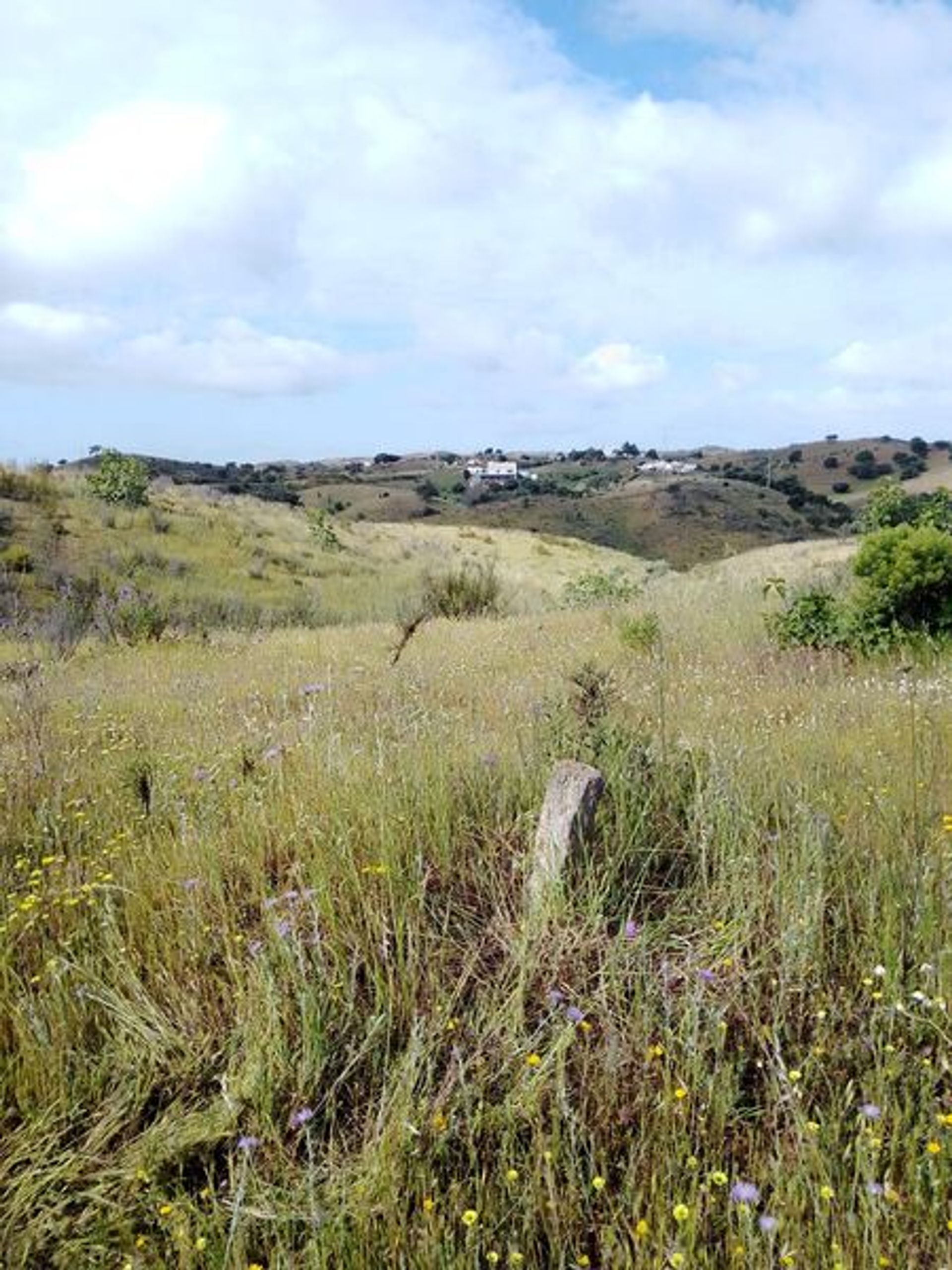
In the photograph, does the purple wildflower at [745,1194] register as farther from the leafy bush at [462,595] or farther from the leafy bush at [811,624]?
the leafy bush at [462,595]

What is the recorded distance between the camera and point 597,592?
1978cm

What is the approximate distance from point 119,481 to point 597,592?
16203 millimetres

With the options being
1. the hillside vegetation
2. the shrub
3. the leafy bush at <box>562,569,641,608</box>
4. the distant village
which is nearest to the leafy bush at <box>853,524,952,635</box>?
the leafy bush at <box>562,569,641,608</box>

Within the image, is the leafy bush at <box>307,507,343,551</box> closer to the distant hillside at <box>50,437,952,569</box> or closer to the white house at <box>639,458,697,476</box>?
the distant hillside at <box>50,437,952,569</box>

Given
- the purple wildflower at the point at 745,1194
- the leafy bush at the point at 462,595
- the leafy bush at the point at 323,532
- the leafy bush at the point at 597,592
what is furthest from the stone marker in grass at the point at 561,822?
the leafy bush at the point at 323,532

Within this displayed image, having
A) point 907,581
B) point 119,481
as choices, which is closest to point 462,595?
point 907,581

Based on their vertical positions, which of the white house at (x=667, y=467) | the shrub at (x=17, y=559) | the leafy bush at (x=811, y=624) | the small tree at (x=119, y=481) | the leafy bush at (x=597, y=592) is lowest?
the leafy bush at (x=597, y=592)

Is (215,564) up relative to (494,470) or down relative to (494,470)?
down

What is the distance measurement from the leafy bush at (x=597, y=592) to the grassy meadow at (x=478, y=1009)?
39.4 feet

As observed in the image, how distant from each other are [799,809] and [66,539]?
22130 mm

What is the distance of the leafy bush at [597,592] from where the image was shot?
54.8ft

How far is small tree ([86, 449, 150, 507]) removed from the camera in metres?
26.8

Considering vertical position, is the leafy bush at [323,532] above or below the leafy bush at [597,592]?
above

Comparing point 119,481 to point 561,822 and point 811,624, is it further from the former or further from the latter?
point 561,822
